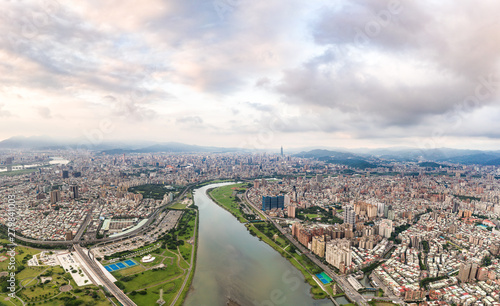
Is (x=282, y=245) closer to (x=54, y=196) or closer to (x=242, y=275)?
(x=242, y=275)

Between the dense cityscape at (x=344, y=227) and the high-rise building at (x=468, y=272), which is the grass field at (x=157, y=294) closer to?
the dense cityscape at (x=344, y=227)

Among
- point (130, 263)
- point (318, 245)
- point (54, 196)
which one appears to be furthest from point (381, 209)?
point (54, 196)

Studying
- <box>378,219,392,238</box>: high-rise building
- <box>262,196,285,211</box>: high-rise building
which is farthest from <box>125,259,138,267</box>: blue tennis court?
<box>378,219,392,238</box>: high-rise building

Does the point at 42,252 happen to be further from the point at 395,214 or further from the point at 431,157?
the point at 431,157

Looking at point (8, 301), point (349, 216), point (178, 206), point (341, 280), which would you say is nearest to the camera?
point (8, 301)

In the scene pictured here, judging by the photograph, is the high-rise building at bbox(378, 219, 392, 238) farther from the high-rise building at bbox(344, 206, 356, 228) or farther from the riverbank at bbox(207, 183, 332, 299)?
the riverbank at bbox(207, 183, 332, 299)

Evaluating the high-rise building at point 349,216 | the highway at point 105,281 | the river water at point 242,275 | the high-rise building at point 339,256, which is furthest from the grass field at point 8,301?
the high-rise building at point 349,216
